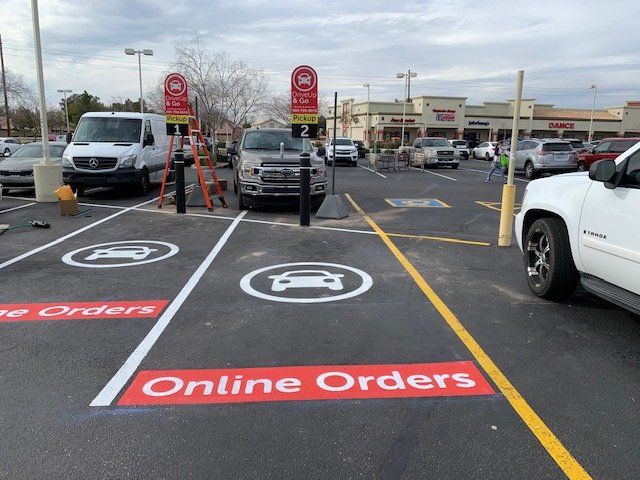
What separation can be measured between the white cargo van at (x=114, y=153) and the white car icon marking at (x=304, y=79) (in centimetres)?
593

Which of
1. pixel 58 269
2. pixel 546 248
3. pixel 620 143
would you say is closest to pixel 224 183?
pixel 58 269

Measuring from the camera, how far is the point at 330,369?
3920mm

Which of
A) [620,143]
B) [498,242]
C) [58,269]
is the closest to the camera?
[58,269]

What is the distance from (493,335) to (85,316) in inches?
152

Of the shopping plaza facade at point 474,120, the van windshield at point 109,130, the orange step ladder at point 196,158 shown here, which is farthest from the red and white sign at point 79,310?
the shopping plaza facade at point 474,120

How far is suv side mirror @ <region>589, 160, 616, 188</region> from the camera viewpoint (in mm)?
4320

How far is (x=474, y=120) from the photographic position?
6800cm

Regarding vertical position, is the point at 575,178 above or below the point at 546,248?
above

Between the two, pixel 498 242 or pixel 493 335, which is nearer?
pixel 493 335

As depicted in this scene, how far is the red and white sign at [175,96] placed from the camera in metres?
11.7

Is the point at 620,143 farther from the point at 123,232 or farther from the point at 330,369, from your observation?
the point at 330,369

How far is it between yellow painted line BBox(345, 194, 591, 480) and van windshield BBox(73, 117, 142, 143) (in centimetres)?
1108

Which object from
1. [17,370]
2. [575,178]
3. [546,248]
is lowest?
[17,370]

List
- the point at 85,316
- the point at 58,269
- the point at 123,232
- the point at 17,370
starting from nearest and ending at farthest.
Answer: the point at 17,370 → the point at 85,316 → the point at 58,269 → the point at 123,232
